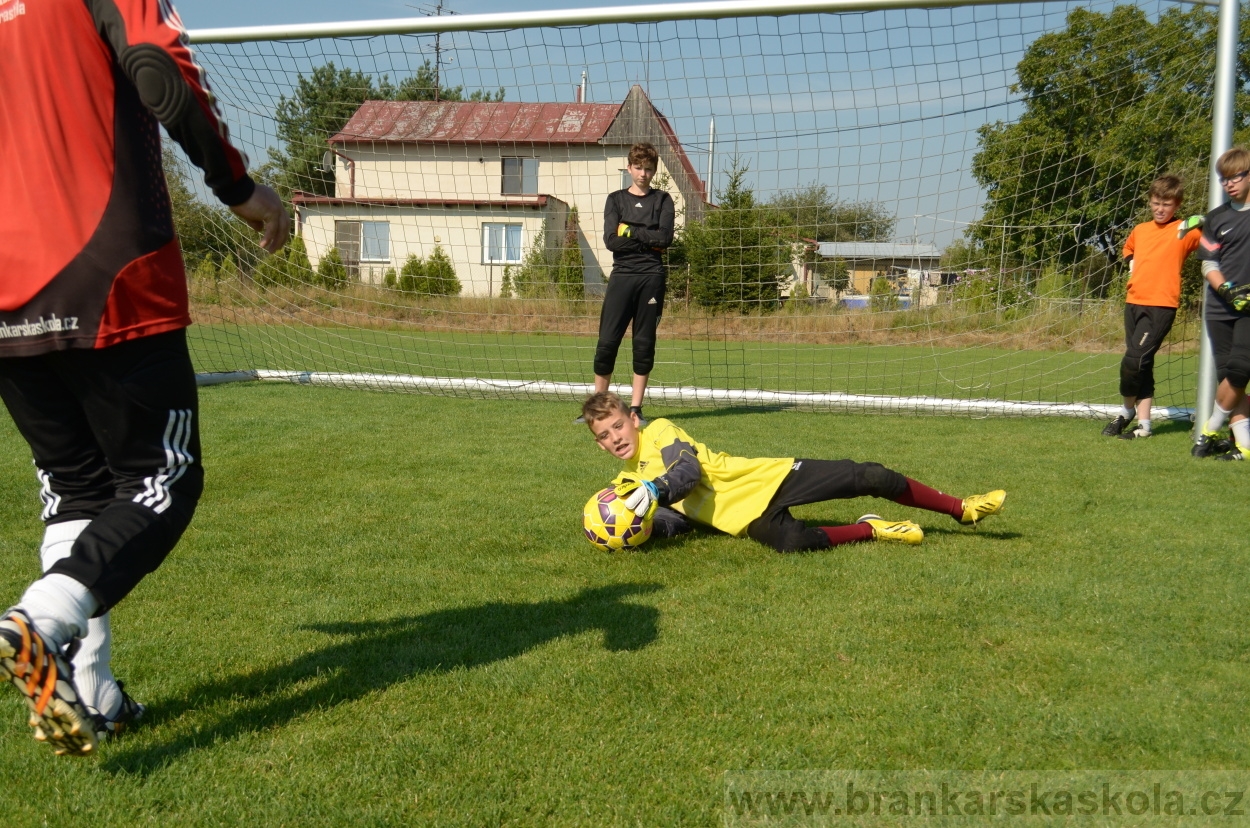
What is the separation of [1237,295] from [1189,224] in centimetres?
89

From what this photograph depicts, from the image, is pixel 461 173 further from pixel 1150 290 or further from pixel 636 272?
pixel 1150 290

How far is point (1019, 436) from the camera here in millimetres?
7586

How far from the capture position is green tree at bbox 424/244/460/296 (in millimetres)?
10242

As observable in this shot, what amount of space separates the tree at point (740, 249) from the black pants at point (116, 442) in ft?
23.5

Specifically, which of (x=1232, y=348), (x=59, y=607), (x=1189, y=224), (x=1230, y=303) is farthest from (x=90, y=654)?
(x=1189, y=224)

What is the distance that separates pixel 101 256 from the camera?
2.08 m

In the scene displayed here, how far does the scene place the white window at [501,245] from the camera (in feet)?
35.6

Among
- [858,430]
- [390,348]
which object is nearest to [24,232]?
[858,430]

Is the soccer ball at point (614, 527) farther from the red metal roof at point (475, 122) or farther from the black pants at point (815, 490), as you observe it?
the red metal roof at point (475, 122)

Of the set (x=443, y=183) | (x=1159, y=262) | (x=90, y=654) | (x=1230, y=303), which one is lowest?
(x=90, y=654)

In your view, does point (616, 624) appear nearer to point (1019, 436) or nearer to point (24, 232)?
point (24, 232)

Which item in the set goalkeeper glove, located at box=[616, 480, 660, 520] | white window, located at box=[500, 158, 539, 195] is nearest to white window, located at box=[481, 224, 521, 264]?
white window, located at box=[500, 158, 539, 195]

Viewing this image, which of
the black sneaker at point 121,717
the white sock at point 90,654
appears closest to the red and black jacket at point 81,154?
the white sock at point 90,654

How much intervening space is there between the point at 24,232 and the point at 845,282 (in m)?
9.23
